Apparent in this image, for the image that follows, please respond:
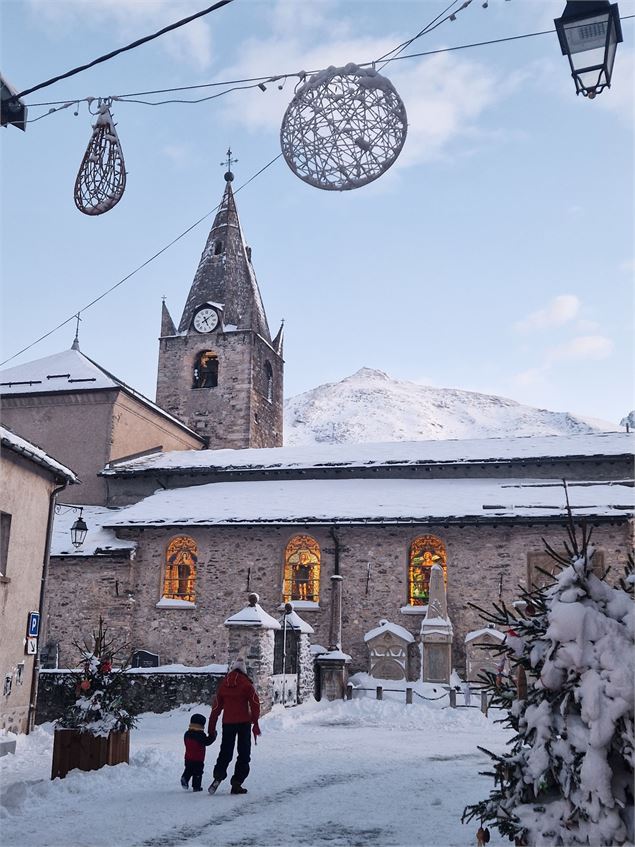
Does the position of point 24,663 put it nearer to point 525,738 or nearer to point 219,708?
point 219,708

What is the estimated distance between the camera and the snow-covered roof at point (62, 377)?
2883cm

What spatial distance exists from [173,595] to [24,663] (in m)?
10.1

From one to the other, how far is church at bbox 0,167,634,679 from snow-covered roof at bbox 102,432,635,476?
77 mm

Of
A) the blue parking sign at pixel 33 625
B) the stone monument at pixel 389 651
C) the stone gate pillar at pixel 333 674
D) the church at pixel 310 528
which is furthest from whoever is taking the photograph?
the church at pixel 310 528

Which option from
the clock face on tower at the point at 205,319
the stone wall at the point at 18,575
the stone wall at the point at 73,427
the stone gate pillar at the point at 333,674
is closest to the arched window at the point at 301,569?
the stone gate pillar at the point at 333,674

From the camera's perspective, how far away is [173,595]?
74.5ft

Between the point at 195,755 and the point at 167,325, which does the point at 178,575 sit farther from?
the point at 167,325

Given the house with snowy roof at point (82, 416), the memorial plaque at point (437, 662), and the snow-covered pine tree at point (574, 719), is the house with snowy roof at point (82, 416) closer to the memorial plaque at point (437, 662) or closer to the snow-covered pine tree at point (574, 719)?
the memorial plaque at point (437, 662)

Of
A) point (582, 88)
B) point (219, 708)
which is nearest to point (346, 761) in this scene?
point (219, 708)

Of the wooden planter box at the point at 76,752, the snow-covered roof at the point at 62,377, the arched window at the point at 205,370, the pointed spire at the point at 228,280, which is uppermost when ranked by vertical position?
the pointed spire at the point at 228,280

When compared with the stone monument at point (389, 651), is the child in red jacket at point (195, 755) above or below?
below

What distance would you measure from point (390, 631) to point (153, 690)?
6852 mm

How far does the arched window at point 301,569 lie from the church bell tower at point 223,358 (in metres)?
12.1

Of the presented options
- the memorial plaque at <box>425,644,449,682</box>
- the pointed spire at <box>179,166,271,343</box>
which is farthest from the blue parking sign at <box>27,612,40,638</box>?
the pointed spire at <box>179,166,271,343</box>
